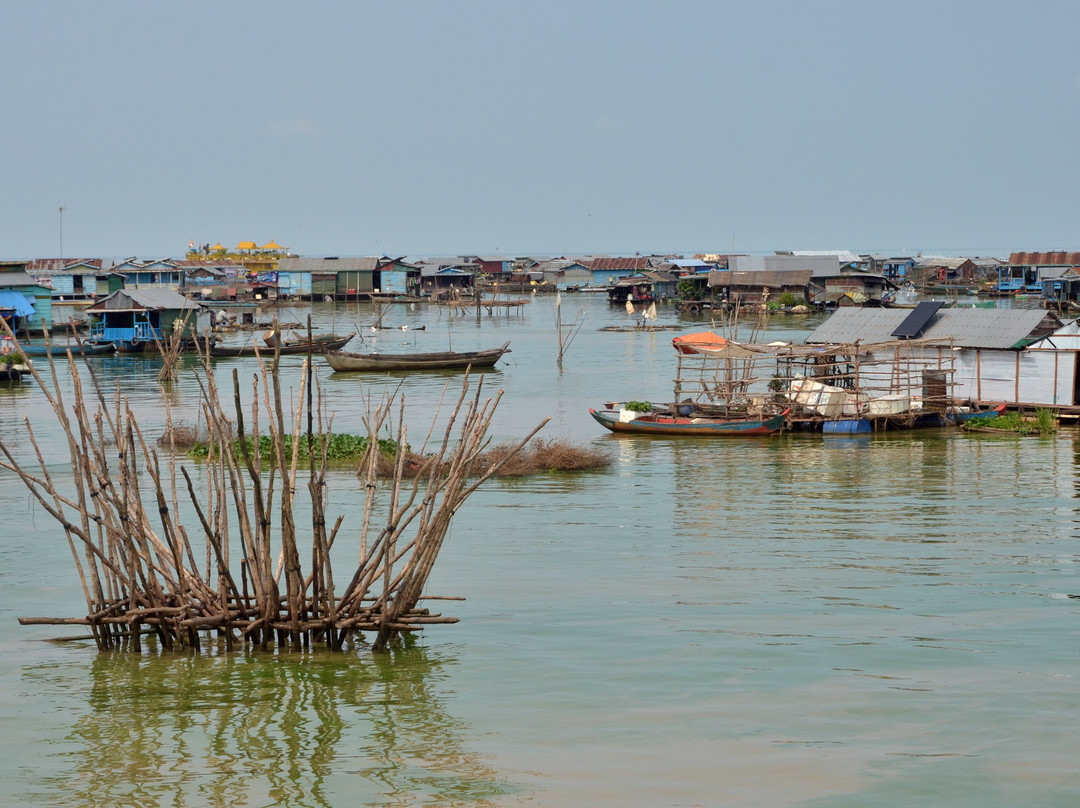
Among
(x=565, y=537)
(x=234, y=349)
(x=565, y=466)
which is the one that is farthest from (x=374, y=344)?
(x=565, y=537)

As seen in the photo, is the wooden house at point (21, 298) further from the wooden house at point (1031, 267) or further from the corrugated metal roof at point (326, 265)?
the wooden house at point (1031, 267)

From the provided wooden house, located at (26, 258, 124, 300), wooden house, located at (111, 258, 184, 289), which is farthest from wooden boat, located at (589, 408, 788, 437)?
wooden house, located at (111, 258, 184, 289)

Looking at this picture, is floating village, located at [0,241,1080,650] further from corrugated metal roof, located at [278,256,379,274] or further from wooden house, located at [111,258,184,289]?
corrugated metal roof, located at [278,256,379,274]

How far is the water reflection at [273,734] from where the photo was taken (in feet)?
21.7

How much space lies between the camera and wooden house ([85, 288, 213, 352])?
43625mm

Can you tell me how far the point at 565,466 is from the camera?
18.9 meters

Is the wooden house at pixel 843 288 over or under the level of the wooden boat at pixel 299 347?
over

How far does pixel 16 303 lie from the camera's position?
44.2 m

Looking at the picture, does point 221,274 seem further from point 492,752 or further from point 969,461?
point 492,752

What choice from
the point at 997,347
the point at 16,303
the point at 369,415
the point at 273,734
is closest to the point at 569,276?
the point at 16,303

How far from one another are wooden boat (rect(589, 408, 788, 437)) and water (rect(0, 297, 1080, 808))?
6950 millimetres

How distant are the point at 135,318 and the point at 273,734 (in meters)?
39.6

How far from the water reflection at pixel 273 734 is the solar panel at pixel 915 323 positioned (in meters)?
18.4

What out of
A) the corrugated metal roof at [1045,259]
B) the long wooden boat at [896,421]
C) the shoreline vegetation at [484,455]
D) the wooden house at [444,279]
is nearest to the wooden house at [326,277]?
the wooden house at [444,279]
